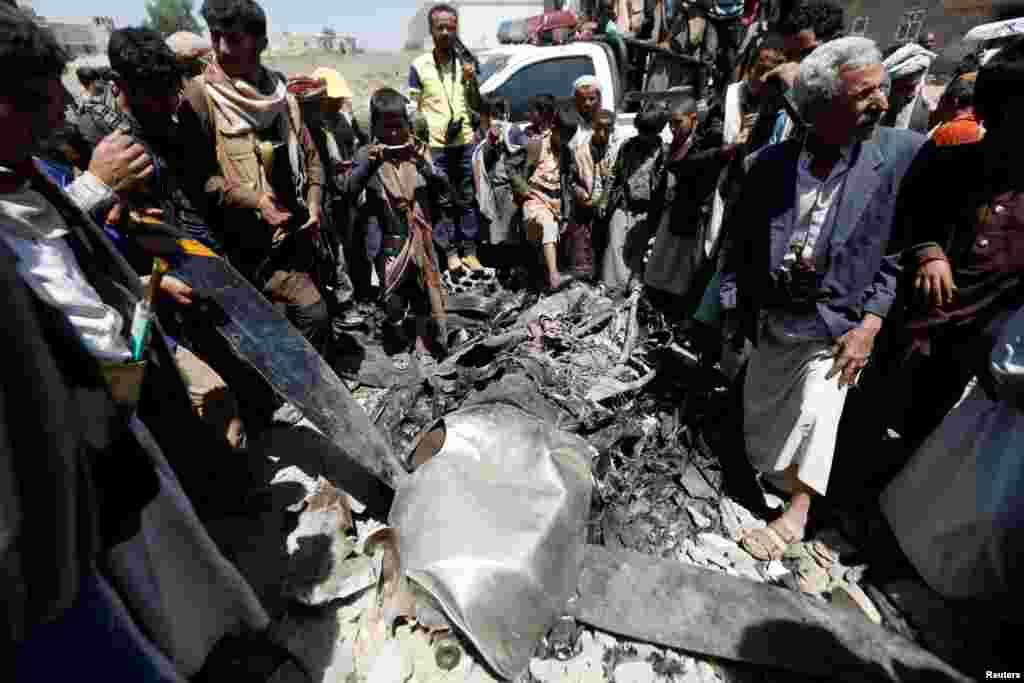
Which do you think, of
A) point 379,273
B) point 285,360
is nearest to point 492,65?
point 379,273

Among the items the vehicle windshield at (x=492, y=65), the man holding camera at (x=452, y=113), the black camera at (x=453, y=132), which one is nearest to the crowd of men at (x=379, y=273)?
the man holding camera at (x=452, y=113)

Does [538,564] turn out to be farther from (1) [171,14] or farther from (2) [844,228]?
(1) [171,14]

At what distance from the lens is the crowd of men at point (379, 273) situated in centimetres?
113

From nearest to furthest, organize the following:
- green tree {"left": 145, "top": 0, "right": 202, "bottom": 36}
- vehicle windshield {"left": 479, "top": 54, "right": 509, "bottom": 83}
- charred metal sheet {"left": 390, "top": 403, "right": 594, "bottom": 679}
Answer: charred metal sheet {"left": 390, "top": 403, "right": 594, "bottom": 679}
vehicle windshield {"left": 479, "top": 54, "right": 509, "bottom": 83}
green tree {"left": 145, "top": 0, "right": 202, "bottom": 36}

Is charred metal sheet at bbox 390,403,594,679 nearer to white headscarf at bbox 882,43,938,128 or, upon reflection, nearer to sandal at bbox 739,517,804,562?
sandal at bbox 739,517,804,562

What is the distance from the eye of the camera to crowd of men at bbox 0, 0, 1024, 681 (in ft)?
3.72

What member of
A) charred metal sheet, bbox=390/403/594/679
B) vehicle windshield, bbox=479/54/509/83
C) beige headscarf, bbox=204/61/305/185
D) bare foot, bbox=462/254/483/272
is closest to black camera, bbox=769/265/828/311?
charred metal sheet, bbox=390/403/594/679

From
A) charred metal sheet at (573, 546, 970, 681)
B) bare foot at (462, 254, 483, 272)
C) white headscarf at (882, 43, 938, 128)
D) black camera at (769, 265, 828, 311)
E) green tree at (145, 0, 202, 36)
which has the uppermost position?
green tree at (145, 0, 202, 36)

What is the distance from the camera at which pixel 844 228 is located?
2131 mm

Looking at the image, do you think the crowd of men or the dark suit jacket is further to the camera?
the dark suit jacket

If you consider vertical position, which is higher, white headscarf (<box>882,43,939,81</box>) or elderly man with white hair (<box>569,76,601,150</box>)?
white headscarf (<box>882,43,939,81</box>)

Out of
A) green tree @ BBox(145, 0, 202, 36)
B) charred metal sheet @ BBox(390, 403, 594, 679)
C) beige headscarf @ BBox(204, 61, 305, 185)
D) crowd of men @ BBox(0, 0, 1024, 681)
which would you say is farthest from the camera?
green tree @ BBox(145, 0, 202, 36)

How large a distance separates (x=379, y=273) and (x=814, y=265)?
10.4 ft

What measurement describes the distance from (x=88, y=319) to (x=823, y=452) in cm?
299
